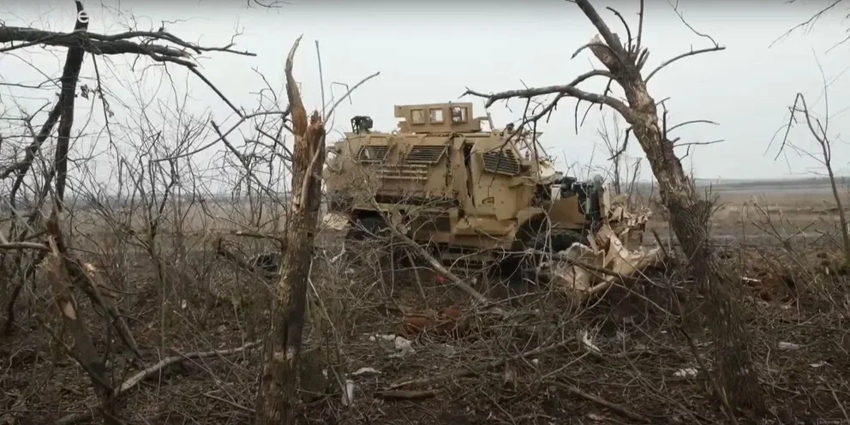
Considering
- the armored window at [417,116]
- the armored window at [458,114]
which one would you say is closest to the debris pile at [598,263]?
the armored window at [458,114]

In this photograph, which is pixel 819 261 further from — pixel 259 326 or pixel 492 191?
pixel 259 326

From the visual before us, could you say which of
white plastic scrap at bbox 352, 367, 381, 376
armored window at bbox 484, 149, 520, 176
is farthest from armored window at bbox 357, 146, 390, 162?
white plastic scrap at bbox 352, 367, 381, 376

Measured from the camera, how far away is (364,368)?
5852 millimetres

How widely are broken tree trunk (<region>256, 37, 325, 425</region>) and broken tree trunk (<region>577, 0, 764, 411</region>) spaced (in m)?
1.95

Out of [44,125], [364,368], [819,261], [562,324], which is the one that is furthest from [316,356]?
[819,261]

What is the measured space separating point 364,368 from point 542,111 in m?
2.50

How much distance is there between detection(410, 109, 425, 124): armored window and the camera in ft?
39.4

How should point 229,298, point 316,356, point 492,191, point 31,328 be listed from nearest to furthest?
point 316,356 → point 31,328 → point 229,298 → point 492,191

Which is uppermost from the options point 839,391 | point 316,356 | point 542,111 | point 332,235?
point 542,111

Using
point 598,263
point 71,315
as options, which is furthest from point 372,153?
point 71,315

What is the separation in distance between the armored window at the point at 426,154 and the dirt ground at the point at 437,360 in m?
4.28

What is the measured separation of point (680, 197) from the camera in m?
4.50

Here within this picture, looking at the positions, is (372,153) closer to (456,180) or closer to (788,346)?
(456,180)

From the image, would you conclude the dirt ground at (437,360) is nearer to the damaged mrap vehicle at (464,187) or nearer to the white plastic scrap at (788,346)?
the white plastic scrap at (788,346)
